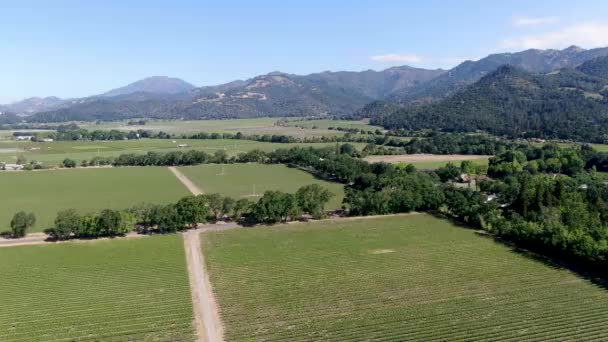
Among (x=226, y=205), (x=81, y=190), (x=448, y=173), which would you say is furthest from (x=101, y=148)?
(x=448, y=173)

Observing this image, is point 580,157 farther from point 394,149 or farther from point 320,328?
point 320,328

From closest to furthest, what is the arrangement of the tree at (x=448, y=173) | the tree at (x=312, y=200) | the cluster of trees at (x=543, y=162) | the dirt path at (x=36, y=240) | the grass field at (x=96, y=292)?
the grass field at (x=96, y=292)
the dirt path at (x=36, y=240)
the tree at (x=312, y=200)
the tree at (x=448, y=173)
the cluster of trees at (x=543, y=162)

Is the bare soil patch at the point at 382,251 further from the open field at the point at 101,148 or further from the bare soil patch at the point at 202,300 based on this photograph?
the open field at the point at 101,148

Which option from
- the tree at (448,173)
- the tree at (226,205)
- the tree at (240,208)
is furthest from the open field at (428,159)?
the tree at (226,205)

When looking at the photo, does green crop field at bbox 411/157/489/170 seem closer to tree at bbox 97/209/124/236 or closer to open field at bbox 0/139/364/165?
open field at bbox 0/139/364/165

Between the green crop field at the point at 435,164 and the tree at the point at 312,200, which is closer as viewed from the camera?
the tree at the point at 312,200

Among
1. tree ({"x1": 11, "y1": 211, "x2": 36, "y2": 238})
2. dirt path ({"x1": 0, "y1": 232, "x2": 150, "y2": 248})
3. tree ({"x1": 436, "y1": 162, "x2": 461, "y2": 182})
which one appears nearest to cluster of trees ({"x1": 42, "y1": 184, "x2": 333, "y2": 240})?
tree ({"x1": 11, "y1": 211, "x2": 36, "y2": 238})
